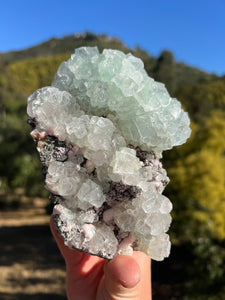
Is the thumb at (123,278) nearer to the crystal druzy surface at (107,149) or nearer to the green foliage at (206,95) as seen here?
the crystal druzy surface at (107,149)

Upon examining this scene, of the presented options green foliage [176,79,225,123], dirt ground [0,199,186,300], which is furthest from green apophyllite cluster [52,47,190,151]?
green foliage [176,79,225,123]

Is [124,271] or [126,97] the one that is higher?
[126,97]

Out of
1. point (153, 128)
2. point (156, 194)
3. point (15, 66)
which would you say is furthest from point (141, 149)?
point (15, 66)

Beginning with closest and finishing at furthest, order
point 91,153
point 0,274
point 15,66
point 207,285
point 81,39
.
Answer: point 91,153
point 81,39
point 207,285
point 0,274
point 15,66

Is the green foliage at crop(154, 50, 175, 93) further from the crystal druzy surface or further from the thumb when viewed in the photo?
the thumb

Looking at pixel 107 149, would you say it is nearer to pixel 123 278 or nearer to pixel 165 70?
pixel 123 278

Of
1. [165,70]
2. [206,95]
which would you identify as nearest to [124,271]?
[165,70]

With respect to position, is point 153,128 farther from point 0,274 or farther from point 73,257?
point 0,274
